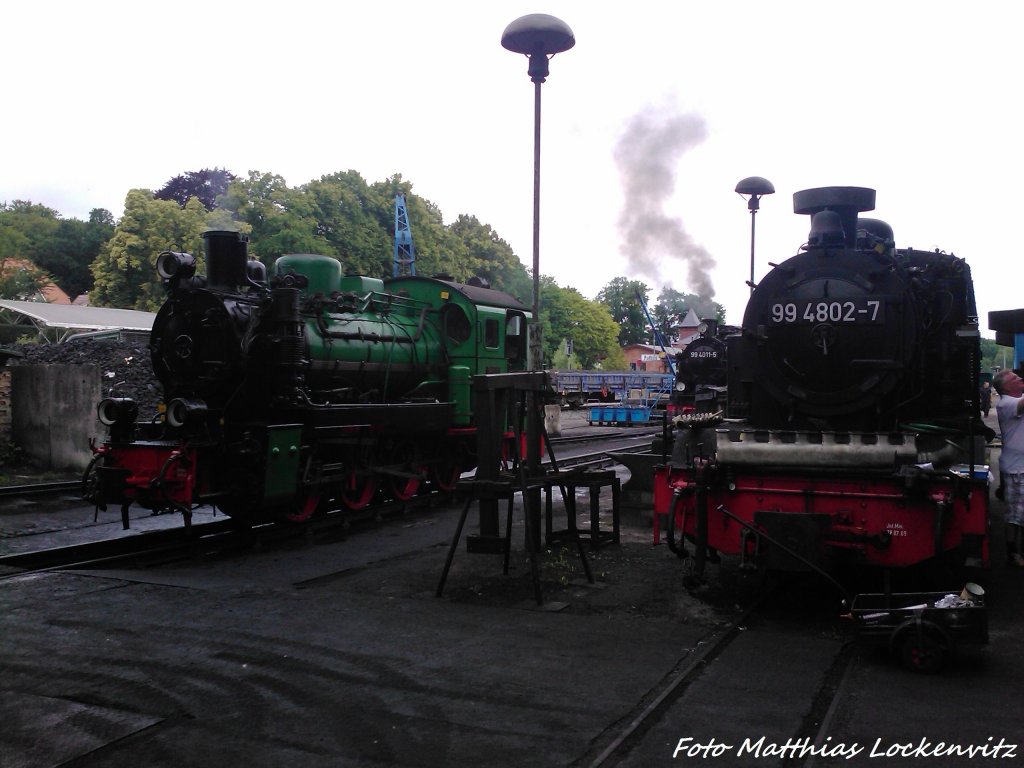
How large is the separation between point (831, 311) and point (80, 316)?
3074 centimetres

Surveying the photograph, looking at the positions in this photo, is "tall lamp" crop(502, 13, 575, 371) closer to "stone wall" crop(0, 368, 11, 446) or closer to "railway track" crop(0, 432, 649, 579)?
"railway track" crop(0, 432, 649, 579)

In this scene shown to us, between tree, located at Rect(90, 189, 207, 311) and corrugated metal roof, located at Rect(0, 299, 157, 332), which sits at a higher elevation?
tree, located at Rect(90, 189, 207, 311)

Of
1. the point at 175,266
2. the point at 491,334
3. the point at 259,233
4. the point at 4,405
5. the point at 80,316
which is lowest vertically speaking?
the point at 4,405

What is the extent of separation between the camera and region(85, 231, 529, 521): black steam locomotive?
8.51 m

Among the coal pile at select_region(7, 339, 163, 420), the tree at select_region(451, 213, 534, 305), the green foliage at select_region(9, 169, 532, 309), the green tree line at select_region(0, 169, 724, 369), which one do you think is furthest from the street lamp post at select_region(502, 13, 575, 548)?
the tree at select_region(451, 213, 534, 305)

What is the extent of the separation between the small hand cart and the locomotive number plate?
2234 millimetres

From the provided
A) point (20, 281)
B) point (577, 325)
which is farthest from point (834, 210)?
point (577, 325)

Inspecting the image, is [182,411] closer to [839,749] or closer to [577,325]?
[839,749]

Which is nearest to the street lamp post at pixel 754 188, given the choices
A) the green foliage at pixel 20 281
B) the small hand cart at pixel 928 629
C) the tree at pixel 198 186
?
the small hand cart at pixel 928 629

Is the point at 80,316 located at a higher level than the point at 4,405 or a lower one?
higher

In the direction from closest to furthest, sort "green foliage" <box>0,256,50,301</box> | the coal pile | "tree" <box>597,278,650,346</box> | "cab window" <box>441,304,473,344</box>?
"cab window" <box>441,304,473,344</box>, the coal pile, "green foliage" <box>0,256,50,301</box>, "tree" <box>597,278,650,346</box>

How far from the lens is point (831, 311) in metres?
6.62

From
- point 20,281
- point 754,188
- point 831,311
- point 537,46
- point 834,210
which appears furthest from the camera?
point 20,281

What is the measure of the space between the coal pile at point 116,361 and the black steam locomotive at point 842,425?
1325 cm
